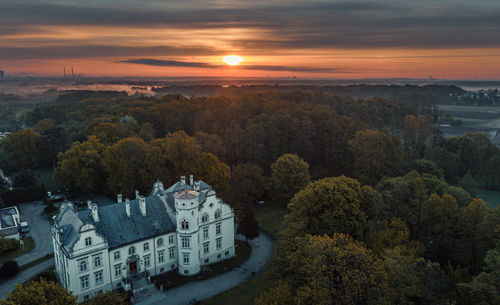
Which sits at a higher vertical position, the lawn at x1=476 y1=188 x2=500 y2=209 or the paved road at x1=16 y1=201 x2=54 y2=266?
the lawn at x1=476 y1=188 x2=500 y2=209

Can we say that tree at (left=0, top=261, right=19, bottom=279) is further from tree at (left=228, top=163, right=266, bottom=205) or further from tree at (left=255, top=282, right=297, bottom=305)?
tree at (left=255, top=282, right=297, bottom=305)

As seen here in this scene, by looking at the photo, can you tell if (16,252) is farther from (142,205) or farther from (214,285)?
(214,285)

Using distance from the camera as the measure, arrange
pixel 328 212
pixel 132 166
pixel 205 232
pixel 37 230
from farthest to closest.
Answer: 1. pixel 132 166
2. pixel 37 230
3. pixel 205 232
4. pixel 328 212

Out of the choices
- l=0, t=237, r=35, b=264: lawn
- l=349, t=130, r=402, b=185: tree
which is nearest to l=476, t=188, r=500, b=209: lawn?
l=349, t=130, r=402, b=185: tree

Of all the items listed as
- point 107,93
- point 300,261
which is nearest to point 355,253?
point 300,261

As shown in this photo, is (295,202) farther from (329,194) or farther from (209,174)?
(209,174)

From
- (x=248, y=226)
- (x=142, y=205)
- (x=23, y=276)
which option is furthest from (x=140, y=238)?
(x=23, y=276)
